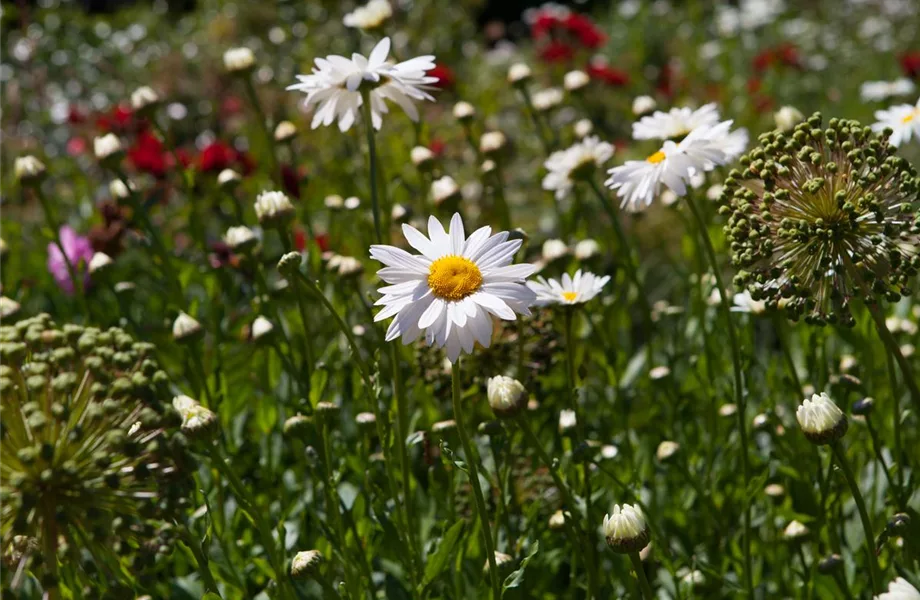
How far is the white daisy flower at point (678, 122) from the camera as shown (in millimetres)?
2059

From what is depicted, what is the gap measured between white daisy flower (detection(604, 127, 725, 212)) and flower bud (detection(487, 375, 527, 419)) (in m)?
0.49

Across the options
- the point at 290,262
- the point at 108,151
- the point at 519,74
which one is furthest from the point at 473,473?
the point at 519,74

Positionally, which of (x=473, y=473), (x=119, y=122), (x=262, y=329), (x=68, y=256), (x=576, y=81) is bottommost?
(x=473, y=473)

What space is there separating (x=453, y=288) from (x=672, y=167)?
568mm

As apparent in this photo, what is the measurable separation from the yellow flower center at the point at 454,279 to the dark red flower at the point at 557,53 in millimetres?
4023

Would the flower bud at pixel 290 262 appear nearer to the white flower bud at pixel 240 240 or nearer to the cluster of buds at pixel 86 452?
the cluster of buds at pixel 86 452

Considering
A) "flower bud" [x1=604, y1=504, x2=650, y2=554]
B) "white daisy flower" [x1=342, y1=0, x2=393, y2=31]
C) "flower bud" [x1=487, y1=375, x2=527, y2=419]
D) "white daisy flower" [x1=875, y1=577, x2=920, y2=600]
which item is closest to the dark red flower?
"white daisy flower" [x1=342, y1=0, x2=393, y2=31]

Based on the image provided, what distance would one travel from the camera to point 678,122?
209cm

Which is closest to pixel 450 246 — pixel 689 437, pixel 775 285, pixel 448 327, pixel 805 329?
pixel 448 327

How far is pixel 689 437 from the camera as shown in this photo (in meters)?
2.50

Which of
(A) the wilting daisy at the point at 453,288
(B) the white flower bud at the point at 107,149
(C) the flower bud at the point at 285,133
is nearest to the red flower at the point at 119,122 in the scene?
(C) the flower bud at the point at 285,133

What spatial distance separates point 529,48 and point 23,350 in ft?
26.9

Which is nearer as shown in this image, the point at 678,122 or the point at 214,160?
the point at 678,122

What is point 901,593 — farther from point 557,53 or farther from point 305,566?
point 557,53
